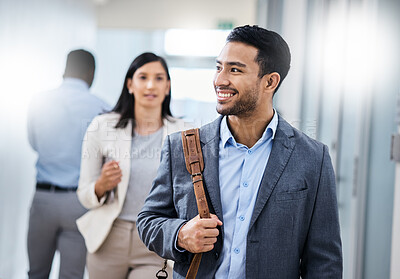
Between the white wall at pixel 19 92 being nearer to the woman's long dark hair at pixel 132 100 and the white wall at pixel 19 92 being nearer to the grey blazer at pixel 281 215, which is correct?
the woman's long dark hair at pixel 132 100

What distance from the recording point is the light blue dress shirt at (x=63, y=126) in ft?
9.08

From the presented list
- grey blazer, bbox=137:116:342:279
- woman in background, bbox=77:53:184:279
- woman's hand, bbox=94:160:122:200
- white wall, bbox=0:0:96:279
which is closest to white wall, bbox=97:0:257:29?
white wall, bbox=0:0:96:279

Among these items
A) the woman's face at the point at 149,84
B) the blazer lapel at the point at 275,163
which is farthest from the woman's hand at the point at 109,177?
the blazer lapel at the point at 275,163

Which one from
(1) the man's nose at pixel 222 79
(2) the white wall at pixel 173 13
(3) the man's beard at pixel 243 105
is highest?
(2) the white wall at pixel 173 13

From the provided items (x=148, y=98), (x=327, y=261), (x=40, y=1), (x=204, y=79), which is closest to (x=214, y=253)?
(x=327, y=261)

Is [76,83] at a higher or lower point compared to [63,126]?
higher

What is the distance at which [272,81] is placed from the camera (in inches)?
54.9

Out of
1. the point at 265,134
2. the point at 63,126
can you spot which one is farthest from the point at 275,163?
the point at 63,126

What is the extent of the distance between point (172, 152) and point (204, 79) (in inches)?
63.0

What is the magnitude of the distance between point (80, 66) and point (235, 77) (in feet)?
5.57

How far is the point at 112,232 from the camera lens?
6.71 feet

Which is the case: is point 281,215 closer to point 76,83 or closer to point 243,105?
point 243,105

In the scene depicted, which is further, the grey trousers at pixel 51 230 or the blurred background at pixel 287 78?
the grey trousers at pixel 51 230

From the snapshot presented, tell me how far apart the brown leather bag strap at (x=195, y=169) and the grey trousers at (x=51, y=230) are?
4.79 ft
